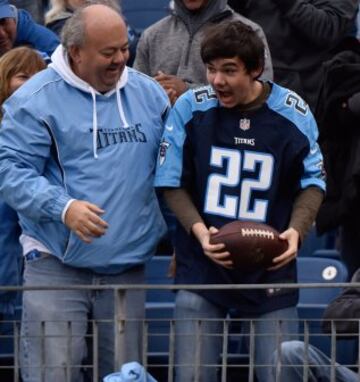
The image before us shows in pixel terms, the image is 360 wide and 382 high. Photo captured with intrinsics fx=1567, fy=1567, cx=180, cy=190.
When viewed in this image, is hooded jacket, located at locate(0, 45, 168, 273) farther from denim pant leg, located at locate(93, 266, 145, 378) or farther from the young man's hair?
the young man's hair

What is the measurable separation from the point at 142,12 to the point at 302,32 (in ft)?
5.42

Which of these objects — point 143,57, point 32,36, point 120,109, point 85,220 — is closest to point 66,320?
point 85,220

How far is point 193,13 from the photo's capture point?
7.36 meters

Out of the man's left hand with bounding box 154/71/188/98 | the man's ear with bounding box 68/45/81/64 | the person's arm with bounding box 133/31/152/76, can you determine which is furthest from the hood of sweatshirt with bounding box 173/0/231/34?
the man's ear with bounding box 68/45/81/64

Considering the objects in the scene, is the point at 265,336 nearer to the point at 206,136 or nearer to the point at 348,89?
the point at 206,136

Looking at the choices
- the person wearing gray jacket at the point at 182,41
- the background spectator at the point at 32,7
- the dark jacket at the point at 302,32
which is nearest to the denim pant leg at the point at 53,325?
the person wearing gray jacket at the point at 182,41

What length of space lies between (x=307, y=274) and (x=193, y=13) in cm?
135

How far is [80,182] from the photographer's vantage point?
6.19 m

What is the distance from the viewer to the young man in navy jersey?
6133mm

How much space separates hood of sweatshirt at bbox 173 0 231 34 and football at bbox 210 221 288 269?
65.2 inches

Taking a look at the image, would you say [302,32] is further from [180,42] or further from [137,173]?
[137,173]

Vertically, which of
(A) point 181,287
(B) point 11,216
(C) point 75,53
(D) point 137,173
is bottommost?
(A) point 181,287

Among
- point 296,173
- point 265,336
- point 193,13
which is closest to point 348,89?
point 193,13

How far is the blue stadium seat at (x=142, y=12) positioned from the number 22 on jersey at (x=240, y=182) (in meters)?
3.31
